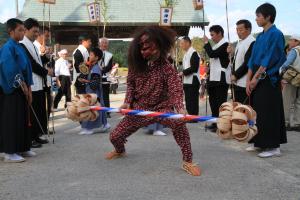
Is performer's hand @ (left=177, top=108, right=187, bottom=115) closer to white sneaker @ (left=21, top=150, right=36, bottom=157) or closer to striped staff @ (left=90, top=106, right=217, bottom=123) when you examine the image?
striped staff @ (left=90, top=106, right=217, bottom=123)

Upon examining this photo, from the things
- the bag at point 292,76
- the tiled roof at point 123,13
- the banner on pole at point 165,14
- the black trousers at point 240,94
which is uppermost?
the tiled roof at point 123,13

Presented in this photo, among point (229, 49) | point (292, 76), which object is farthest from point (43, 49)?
point (292, 76)

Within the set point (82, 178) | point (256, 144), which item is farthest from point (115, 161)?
point (256, 144)

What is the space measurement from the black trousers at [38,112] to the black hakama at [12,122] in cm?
85

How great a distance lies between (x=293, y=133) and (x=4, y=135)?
536 cm

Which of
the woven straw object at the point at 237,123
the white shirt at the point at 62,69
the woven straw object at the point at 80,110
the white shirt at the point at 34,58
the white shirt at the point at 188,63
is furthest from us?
the white shirt at the point at 62,69

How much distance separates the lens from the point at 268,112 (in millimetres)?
5586

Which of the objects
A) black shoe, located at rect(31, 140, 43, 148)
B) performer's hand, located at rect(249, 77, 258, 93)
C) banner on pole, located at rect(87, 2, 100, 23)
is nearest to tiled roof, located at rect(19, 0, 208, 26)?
banner on pole, located at rect(87, 2, 100, 23)

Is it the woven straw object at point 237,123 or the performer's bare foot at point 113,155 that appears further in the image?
the performer's bare foot at point 113,155

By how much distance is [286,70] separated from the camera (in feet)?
27.0

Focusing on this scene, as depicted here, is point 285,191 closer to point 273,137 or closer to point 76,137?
point 273,137

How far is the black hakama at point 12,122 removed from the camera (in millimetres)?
5477

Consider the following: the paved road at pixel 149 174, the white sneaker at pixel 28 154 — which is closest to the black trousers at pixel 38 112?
the paved road at pixel 149 174

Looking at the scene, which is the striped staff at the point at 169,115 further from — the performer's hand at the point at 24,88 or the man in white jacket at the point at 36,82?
the man in white jacket at the point at 36,82
